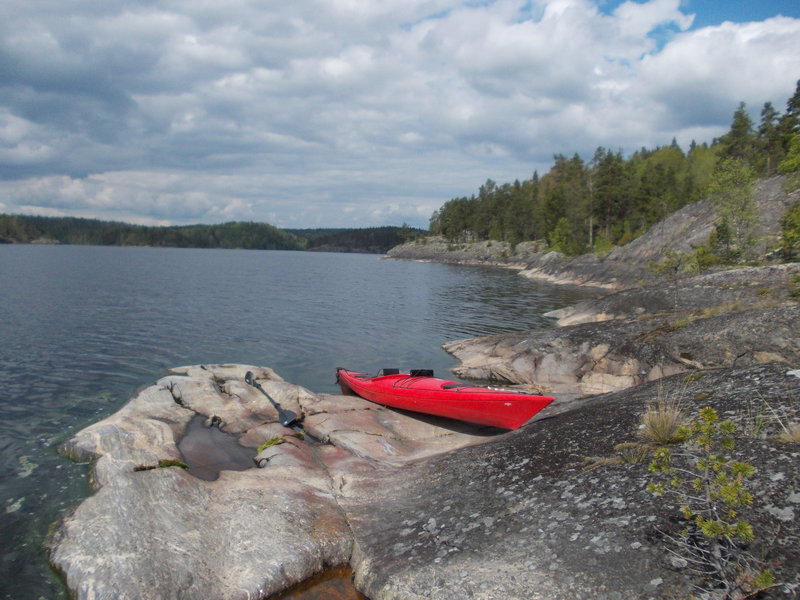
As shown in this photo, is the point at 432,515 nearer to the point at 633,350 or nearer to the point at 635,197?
the point at 633,350

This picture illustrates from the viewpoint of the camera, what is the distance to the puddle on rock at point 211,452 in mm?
10459

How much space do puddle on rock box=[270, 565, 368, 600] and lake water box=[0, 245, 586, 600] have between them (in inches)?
130

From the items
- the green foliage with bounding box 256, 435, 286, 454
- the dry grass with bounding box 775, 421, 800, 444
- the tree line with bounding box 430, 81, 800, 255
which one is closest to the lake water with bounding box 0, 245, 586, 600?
the green foliage with bounding box 256, 435, 286, 454

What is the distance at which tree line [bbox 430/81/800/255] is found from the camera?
2638 inches

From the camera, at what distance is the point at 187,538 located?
7156mm

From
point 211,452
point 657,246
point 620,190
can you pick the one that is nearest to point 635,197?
point 620,190

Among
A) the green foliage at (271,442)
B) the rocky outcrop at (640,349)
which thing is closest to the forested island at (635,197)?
the rocky outcrop at (640,349)

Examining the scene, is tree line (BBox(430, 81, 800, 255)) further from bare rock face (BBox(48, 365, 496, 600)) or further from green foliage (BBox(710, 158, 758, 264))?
bare rock face (BBox(48, 365, 496, 600))

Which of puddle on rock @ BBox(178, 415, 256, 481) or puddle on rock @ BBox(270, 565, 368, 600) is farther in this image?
puddle on rock @ BBox(178, 415, 256, 481)

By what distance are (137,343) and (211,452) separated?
53.0 ft

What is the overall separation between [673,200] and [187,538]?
3575 inches

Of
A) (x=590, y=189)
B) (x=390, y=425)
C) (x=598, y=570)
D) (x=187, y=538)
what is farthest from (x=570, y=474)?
(x=590, y=189)

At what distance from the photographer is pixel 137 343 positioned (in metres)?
24.6

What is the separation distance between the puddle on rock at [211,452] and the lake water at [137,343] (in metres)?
2.16
